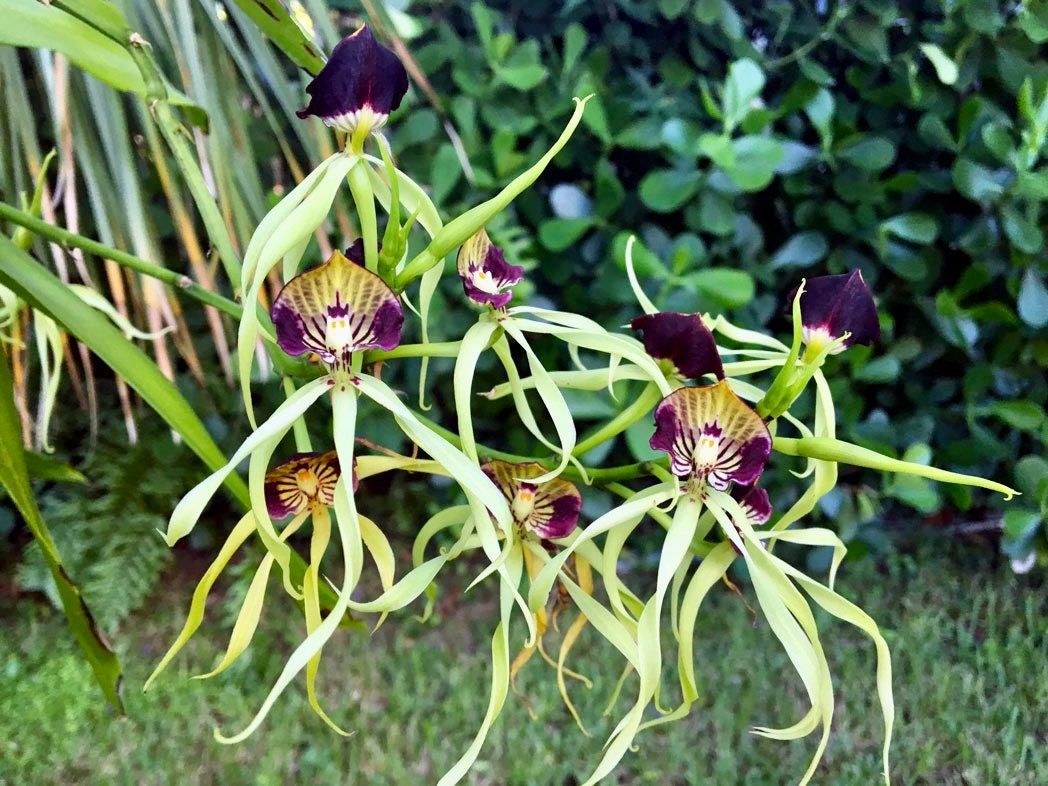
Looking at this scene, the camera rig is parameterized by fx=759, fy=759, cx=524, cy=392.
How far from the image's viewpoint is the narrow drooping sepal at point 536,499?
280mm

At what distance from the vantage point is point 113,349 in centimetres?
30

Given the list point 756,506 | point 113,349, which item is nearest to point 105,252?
point 113,349

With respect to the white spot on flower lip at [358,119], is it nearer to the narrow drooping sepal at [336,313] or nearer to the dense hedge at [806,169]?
the narrow drooping sepal at [336,313]

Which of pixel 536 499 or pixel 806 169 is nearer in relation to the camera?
pixel 536 499

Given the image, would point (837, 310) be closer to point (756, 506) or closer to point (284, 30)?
point (756, 506)

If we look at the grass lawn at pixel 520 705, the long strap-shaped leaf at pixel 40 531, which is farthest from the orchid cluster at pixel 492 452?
the grass lawn at pixel 520 705

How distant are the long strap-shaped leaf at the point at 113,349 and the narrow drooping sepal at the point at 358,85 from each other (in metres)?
0.13

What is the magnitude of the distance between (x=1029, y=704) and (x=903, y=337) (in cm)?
46

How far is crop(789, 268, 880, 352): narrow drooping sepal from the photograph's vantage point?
27 cm

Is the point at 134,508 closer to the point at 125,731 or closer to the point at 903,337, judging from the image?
the point at 125,731

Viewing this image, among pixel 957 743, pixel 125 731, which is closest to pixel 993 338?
pixel 957 743

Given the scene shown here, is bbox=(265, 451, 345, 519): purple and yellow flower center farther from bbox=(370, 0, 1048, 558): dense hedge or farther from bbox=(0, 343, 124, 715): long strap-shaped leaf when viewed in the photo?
bbox=(370, 0, 1048, 558): dense hedge

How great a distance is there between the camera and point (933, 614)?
1004 mm

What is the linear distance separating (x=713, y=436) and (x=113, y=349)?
23 cm
